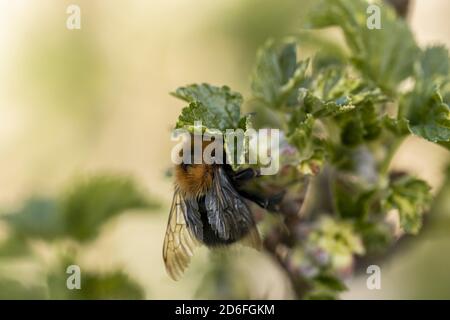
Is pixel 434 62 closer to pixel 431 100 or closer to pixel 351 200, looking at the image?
pixel 431 100

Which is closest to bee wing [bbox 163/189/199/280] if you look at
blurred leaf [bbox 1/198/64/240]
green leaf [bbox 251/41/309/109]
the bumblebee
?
the bumblebee

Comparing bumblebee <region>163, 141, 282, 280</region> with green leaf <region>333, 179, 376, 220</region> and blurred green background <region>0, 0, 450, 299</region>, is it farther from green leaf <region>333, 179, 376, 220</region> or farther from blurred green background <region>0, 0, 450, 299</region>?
blurred green background <region>0, 0, 450, 299</region>

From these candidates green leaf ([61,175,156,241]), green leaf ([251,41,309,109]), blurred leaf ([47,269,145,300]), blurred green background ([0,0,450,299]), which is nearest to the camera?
green leaf ([251,41,309,109])

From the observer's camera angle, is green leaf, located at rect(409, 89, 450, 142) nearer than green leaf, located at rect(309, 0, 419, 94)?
Yes

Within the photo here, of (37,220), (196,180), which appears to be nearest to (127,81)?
(37,220)
